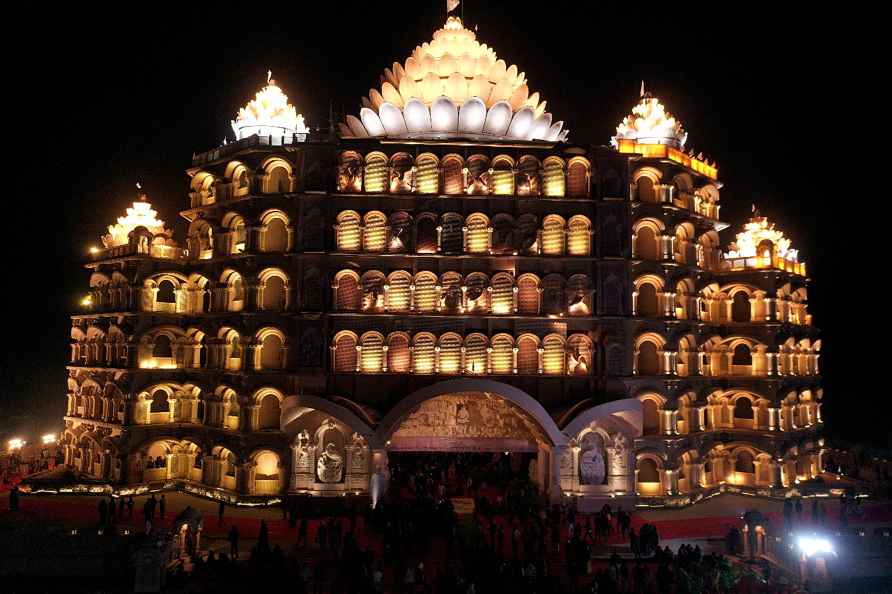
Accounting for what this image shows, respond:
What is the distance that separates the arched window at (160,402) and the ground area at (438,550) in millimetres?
5829

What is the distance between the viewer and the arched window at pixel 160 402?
38688mm

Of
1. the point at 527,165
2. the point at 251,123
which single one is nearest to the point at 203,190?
the point at 251,123

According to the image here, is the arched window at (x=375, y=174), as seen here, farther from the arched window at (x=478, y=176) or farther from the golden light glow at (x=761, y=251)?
the golden light glow at (x=761, y=251)

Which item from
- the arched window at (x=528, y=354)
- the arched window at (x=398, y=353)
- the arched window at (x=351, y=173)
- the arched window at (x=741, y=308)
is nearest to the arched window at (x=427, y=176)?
the arched window at (x=351, y=173)

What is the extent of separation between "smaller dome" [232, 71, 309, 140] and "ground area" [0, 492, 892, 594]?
1974cm

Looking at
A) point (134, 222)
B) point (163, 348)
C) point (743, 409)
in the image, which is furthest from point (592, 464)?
point (134, 222)

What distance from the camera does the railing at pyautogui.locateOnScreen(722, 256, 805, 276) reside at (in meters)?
39.8

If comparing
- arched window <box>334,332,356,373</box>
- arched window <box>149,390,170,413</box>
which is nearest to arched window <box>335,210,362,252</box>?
arched window <box>334,332,356,373</box>

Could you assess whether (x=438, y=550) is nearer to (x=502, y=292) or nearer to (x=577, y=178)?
(x=502, y=292)

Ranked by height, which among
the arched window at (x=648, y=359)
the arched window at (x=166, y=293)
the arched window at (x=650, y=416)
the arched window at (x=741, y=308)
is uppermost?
the arched window at (x=166, y=293)

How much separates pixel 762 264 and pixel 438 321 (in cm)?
1889

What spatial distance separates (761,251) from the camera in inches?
1581

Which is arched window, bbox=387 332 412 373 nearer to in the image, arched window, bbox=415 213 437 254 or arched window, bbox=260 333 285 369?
arched window, bbox=415 213 437 254

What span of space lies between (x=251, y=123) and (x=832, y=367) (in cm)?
5549
